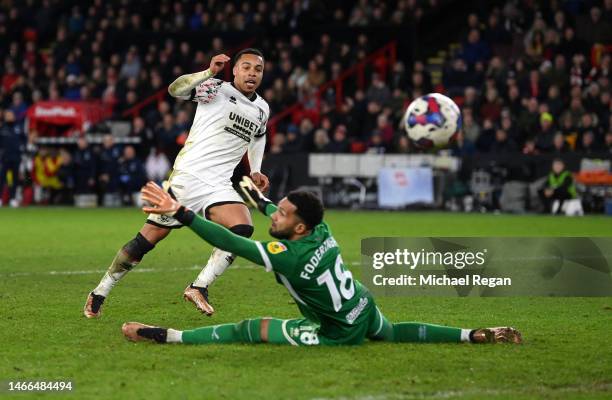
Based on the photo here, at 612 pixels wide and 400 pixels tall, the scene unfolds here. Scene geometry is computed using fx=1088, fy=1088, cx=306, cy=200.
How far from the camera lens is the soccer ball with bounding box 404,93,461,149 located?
16.6 meters

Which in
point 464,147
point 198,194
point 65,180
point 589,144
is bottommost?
point 65,180

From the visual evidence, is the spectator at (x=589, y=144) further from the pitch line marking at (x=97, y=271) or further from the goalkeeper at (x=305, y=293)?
the goalkeeper at (x=305, y=293)

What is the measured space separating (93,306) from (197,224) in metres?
2.44

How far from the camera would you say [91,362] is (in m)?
6.87

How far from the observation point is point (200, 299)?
9000 millimetres

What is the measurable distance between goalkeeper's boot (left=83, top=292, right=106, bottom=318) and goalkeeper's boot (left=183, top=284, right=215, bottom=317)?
719 millimetres

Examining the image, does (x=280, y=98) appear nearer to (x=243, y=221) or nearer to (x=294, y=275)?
(x=243, y=221)

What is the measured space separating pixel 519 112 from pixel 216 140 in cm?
1669

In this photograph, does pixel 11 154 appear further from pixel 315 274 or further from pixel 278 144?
pixel 315 274

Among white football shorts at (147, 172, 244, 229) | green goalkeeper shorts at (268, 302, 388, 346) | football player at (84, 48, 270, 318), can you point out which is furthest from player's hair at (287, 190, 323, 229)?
white football shorts at (147, 172, 244, 229)

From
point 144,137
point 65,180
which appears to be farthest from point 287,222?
point 144,137

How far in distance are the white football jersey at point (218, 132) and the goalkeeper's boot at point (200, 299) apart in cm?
91

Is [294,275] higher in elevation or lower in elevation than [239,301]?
higher

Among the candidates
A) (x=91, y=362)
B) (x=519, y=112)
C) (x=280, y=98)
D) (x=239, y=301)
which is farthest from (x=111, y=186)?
(x=91, y=362)
